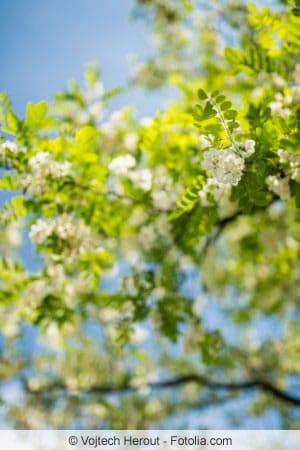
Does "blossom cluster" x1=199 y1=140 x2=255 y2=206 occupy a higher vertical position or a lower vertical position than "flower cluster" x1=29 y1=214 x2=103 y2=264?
lower

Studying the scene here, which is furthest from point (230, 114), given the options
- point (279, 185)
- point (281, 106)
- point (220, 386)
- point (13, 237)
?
point (13, 237)

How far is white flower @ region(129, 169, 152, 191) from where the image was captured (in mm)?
3836

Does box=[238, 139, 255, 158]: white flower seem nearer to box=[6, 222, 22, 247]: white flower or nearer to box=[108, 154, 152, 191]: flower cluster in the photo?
box=[108, 154, 152, 191]: flower cluster

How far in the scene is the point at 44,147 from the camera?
3.29 m

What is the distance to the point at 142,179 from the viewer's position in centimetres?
388

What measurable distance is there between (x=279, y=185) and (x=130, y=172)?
1511 millimetres

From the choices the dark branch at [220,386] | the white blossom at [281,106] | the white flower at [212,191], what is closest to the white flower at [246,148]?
the white flower at [212,191]

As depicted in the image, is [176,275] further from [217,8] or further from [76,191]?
[217,8]

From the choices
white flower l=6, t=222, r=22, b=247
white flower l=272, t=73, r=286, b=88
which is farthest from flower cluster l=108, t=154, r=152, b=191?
white flower l=6, t=222, r=22, b=247

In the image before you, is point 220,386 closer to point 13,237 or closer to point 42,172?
point 42,172

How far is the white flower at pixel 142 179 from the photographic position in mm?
3836

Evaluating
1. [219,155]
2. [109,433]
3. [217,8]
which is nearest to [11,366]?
[109,433]

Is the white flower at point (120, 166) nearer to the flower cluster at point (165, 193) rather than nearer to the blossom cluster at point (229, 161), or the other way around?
the flower cluster at point (165, 193)

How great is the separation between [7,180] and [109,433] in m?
6.25
